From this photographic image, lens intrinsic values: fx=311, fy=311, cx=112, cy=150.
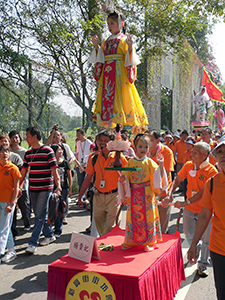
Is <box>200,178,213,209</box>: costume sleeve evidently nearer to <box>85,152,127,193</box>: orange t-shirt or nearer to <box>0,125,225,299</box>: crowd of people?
<box>0,125,225,299</box>: crowd of people

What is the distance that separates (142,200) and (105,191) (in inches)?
50.0

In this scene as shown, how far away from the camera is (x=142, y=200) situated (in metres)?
3.74

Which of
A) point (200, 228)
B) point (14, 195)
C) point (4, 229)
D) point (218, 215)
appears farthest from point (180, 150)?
point (218, 215)

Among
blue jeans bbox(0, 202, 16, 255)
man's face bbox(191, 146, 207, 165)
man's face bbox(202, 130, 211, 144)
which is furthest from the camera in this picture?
man's face bbox(202, 130, 211, 144)

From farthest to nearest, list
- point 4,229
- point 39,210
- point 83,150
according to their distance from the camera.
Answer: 1. point 83,150
2. point 39,210
3. point 4,229

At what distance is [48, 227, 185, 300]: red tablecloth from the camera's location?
2.94 m

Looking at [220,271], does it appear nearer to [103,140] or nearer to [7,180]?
[103,140]

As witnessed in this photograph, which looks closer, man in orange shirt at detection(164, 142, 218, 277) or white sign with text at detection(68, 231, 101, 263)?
white sign with text at detection(68, 231, 101, 263)

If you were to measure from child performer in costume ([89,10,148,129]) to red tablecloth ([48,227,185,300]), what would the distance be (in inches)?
64.3

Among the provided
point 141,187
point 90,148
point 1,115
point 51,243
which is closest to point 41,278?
point 51,243

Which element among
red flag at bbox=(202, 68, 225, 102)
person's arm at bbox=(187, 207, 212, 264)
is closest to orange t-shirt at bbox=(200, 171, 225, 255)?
person's arm at bbox=(187, 207, 212, 264)

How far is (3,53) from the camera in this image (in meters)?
9.06

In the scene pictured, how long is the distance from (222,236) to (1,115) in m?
7.48

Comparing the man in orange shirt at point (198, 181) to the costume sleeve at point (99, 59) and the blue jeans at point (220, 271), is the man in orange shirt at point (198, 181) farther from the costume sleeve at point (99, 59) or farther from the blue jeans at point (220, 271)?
the costume sleeve at point (99, 59)
